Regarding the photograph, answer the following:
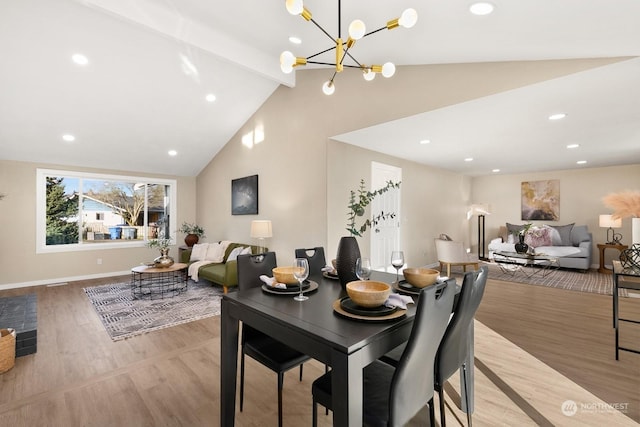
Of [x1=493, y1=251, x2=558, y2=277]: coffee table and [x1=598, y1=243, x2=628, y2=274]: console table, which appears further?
[x1=598, y1=243, x2=628, y2=274]: console table

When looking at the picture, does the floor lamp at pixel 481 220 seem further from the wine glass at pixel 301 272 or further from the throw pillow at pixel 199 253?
the wine glass at pixel 301 272

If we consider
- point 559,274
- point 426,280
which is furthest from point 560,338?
point 559,274

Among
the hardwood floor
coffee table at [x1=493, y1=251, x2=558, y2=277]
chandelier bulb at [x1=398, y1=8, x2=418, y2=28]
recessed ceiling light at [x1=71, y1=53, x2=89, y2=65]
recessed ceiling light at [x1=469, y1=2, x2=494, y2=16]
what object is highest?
recessed ceiling light at [x1=71, y1=53, x2=89, y2=65]

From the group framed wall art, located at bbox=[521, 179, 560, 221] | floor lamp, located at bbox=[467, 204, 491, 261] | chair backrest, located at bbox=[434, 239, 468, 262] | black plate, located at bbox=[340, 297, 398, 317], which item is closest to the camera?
black plate, located at bbox=[340, 297, 398, 317]

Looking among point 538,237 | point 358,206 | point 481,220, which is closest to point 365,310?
point 358,206

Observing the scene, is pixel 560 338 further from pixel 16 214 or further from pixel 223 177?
pixel 16 214

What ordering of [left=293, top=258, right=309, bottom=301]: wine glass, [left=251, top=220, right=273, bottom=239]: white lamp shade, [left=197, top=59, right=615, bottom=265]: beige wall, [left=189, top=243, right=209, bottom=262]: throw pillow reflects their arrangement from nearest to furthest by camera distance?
[left=293, top=258, right=309, bottom=301]: wine glass → [left=197, top=59, right=615, bottom=265]: beige wall → [left=251, top=220, right=273, bottom=239]: white lamp shade → [left=189, top=243, right=209, bottom=262]: throw pillow

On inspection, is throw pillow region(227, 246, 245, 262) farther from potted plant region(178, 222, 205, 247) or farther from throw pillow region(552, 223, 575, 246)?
throw pillow region(552, 223, 575, 246)

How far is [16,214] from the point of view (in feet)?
16.9

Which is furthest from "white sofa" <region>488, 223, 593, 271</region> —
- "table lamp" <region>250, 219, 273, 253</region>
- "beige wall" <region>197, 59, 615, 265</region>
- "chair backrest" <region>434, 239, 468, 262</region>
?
"table lamp" <region>250, 219, 273, 253</region>

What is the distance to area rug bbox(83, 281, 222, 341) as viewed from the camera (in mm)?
3361

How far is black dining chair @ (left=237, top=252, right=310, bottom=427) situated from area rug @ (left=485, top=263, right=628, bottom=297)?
16.7ft

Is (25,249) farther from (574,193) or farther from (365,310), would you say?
(574,193)

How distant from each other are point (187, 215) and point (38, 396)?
546 cm
